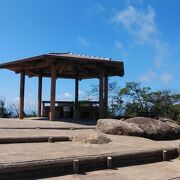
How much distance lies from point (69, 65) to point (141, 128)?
658cm

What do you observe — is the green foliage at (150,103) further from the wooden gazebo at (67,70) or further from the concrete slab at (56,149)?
the concrete slab at (56,149)

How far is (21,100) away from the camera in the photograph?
70.6 ft

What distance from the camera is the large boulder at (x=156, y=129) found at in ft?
46.9

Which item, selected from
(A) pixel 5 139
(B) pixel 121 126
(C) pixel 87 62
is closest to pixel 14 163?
(A) pixel 5 139

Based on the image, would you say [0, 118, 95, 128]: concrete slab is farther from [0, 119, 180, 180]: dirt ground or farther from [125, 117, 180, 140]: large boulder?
[0, 119, 180, 180]: dirt ground

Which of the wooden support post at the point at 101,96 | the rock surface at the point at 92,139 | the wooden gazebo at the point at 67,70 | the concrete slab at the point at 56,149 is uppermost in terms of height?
the wooden gazebo at the point at 67,70

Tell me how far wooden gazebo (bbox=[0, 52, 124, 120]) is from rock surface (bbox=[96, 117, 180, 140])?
4750 mm

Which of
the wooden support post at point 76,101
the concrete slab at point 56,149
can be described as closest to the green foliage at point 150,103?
the wooden support post at point 76,101

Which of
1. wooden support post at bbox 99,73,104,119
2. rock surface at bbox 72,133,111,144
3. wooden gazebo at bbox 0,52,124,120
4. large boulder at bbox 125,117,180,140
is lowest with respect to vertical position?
rock surface at bbox 72,133,111,144

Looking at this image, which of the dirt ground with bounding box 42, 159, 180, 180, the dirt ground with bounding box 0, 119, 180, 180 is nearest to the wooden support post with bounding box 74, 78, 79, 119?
the dirt ground with bounding box 0, 119, 180, 180

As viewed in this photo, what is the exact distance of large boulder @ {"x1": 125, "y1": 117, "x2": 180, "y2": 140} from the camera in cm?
1430

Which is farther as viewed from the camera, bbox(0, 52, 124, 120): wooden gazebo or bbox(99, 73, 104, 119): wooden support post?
bbox(99, 73, 104, 119): wooden support post

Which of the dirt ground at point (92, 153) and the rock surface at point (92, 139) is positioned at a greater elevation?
the rock surface at point (92, 139)

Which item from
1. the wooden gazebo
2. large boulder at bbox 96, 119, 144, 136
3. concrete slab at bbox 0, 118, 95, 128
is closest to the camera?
large boulder at bbox 96, 119, 144, 136
